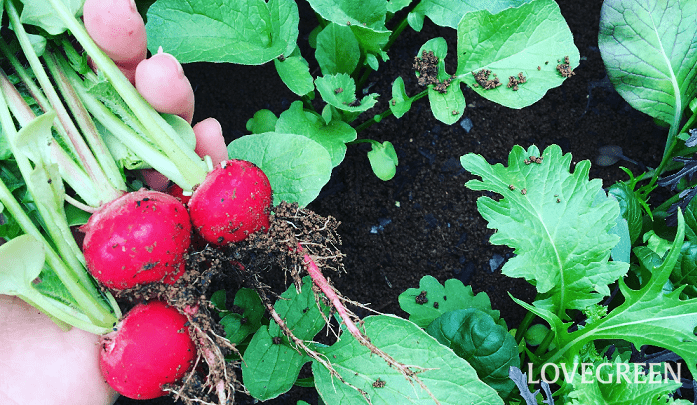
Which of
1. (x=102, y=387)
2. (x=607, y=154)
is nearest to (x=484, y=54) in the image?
(x=607, y=154)

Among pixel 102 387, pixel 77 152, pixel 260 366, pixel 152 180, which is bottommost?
pixel 102 387

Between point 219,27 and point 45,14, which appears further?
point 219,27

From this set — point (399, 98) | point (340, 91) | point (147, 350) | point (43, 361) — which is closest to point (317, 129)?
point (340, 91)

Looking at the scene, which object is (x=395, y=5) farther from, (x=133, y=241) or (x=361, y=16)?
(x=133, y=241)

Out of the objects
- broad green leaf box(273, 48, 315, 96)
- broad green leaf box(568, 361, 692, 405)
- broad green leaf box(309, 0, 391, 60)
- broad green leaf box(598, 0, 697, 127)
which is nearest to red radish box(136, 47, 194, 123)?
broad green leaf box(273, 48, 315, 96)

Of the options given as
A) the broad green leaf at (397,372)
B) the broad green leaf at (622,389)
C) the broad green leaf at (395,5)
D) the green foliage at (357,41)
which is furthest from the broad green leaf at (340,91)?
the broad green leaf at (622,389)

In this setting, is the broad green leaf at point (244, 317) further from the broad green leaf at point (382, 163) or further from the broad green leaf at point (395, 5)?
the broad green leaf at point (395, 5)

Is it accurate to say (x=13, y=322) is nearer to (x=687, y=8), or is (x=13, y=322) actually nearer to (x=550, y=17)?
(x=550, y=17)
